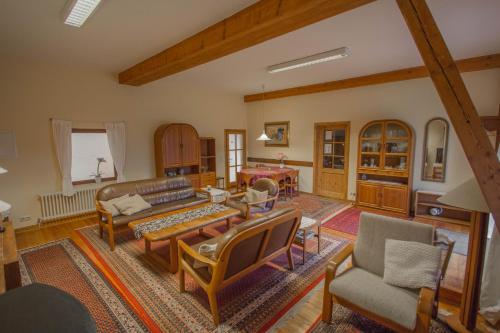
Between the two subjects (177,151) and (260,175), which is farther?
(260,175)

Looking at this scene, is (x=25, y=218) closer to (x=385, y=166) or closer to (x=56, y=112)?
(x=56, y=112)

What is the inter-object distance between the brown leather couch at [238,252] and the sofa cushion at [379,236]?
0.70 m

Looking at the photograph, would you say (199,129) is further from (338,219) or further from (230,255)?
(230,255)

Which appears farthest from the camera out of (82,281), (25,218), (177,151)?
(177,151)

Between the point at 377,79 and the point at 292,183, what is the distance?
3.14 metres

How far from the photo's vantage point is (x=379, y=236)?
2.32m

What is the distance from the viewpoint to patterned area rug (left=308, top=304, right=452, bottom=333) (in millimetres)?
2121

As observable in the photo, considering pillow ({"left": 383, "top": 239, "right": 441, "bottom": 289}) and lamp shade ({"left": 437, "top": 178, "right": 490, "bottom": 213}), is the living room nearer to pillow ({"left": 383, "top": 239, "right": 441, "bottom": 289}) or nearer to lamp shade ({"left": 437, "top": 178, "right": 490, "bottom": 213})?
lamp shade ({"left": 437, "top": 178, "right": 490, "bottom": 213})

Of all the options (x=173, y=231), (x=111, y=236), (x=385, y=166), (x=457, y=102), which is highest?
(x=457, y=102)

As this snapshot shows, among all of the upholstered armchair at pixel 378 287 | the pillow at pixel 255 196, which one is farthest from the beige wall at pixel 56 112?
the upholstered armchair at pixel 378 287

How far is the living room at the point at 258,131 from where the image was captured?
229 cm

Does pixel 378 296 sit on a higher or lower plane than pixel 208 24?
lower

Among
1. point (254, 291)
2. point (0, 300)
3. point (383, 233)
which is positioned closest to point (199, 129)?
point (254, 291)

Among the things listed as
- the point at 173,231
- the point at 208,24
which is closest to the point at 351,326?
the point at 173,231
